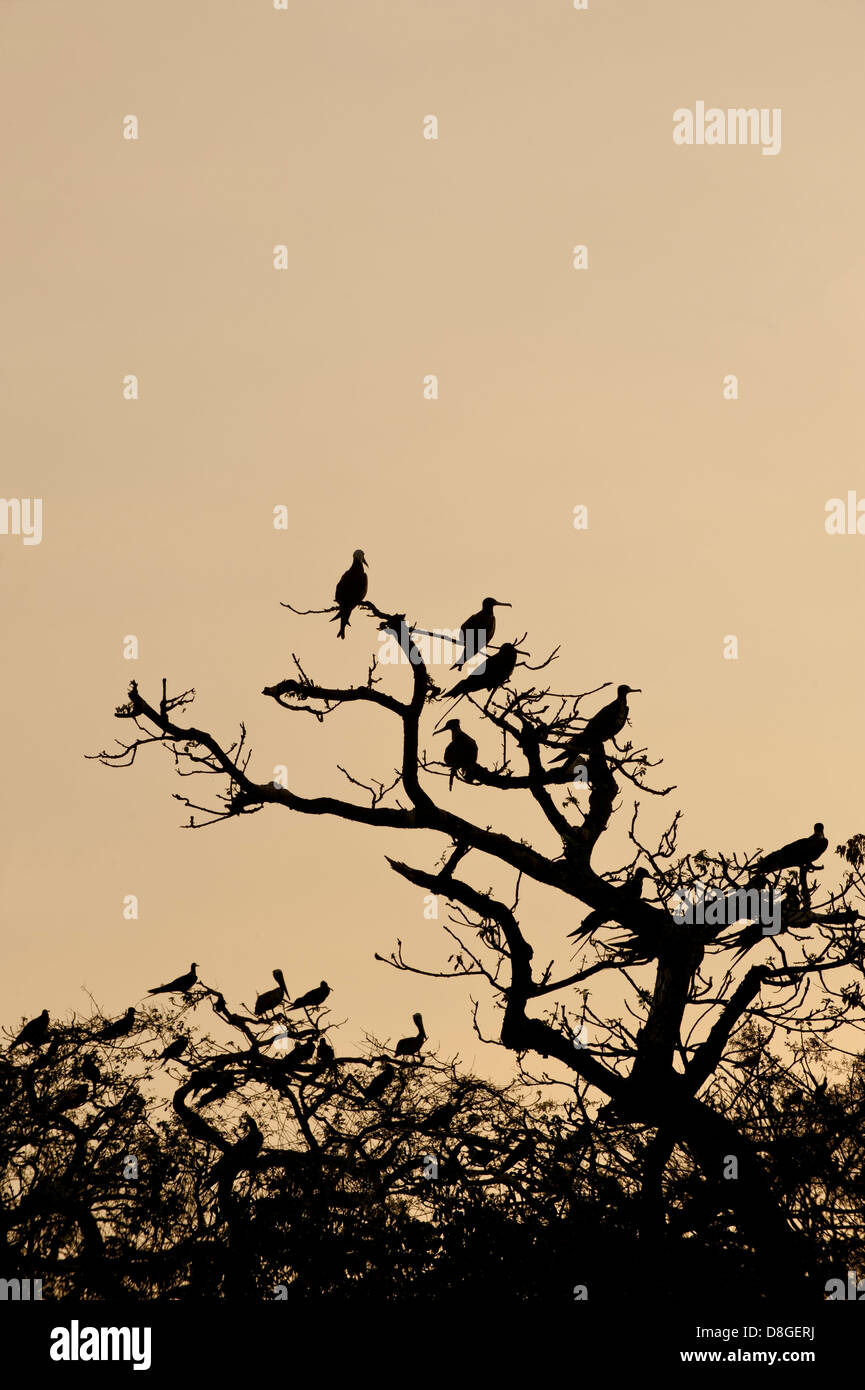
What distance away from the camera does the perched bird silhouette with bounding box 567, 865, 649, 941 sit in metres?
9.80

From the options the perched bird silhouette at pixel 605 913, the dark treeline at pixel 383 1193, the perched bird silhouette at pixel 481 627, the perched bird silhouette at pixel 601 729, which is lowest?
the dark treeline at pixel 383 1193

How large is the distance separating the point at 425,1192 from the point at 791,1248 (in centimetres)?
250

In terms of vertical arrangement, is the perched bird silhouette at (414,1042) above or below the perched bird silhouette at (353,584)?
below

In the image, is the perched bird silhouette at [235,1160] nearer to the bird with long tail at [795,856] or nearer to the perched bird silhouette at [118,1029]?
the perched bird silhouette at [118,1029]

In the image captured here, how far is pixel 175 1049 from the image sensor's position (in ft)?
40.5

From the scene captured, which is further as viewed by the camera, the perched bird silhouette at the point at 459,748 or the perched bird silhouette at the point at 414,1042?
the perched bird silhouette at the point at 414,1042

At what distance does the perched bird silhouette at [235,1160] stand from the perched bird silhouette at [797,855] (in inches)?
176

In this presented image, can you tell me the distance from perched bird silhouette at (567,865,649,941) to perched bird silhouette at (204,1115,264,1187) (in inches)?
120

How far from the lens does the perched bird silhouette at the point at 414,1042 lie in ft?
40.5

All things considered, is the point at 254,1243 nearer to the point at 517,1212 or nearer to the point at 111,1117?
the point at 517,1212

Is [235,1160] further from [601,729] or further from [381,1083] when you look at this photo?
[601,729]

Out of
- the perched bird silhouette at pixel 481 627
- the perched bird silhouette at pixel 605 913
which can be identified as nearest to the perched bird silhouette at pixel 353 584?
the perched bird silhouette at pixel 481 627

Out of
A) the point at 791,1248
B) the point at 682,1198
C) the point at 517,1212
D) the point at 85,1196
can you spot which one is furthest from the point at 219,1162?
the point at 791,1248

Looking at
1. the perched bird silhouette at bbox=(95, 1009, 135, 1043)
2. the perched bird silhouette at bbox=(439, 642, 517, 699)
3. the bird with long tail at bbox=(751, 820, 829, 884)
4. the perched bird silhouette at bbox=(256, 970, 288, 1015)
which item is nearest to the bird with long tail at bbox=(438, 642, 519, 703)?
the perched bird silhouette at bbox=(439, 642, 517, 699)
